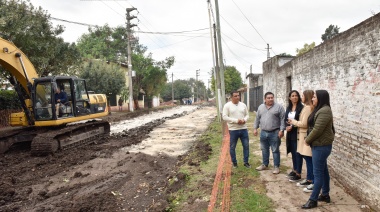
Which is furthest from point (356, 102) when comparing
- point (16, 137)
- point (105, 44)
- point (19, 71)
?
point (105, 44)

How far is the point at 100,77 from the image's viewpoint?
25.6 metres

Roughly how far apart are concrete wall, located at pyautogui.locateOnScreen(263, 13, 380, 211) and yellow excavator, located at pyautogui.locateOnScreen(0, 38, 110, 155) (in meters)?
7.69

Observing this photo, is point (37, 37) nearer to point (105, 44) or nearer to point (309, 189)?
point (309, 189)

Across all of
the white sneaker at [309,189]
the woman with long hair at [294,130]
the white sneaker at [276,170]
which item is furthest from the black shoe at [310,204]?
the white sneaker at [276,170]

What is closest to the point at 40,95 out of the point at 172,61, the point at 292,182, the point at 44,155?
the point at 44,155

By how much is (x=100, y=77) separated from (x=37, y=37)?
9952 millimetres

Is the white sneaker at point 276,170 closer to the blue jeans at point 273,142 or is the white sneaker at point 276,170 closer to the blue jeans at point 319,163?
the blue jeans at point 273,142

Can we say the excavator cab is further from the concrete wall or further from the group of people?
the concrete wall

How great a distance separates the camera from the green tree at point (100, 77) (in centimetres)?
2523

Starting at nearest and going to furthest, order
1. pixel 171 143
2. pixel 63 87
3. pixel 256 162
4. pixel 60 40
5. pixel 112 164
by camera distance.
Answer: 1. pixel 256 162
2. pixel 112 164
3. pixel 63 87
4. pixel 171 143
5. pixel 60 40

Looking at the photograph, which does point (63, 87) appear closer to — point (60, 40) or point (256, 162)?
point (256, 162)

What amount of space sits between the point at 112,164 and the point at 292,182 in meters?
4.49

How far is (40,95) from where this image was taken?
376 inches

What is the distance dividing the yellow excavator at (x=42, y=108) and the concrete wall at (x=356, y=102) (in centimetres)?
769
